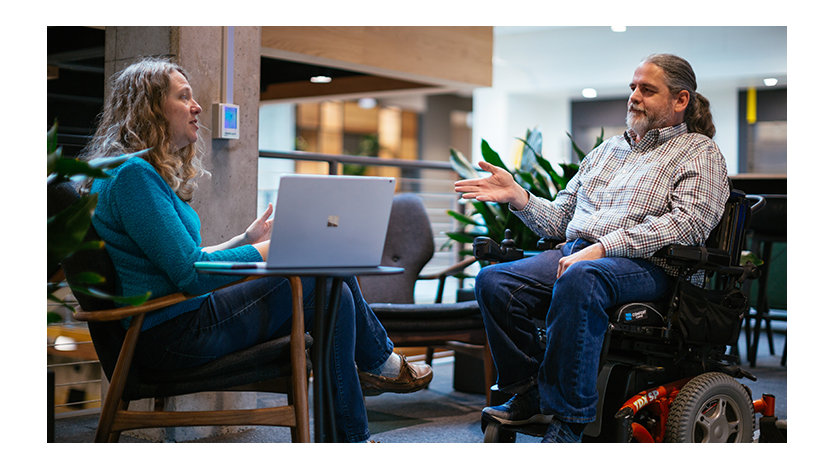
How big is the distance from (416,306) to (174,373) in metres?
1.27

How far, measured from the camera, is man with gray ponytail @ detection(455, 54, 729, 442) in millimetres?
2191

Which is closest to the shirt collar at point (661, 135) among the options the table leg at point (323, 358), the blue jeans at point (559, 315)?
the blue jeans at point (559, 315)

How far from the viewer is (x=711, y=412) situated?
93.4 inches

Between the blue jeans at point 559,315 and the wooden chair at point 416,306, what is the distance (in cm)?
70

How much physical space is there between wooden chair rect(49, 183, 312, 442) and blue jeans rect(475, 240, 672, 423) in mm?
643

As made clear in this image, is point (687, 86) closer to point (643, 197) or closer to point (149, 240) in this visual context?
point (643, 197)

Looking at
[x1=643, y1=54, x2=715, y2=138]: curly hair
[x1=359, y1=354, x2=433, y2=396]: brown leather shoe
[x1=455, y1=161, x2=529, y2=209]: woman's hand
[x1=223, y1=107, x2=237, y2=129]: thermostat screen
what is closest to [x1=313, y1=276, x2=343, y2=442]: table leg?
[x1=359, y1=354, x2=433, y2=396]: brown leather shoe

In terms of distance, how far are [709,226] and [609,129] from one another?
839 centimetres

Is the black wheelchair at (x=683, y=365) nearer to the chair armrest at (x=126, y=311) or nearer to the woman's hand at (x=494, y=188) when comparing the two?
the woman's hand at (x=494, y=188)

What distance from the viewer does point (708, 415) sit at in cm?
236

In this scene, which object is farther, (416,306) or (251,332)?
(416,306)

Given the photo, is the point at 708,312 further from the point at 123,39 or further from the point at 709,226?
the point at 123,39

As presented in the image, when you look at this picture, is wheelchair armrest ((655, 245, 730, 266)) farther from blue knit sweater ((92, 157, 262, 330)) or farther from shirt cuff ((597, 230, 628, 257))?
blue knit sweater ((92, 157, 262, 330))

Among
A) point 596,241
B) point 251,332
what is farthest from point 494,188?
point 251,332
